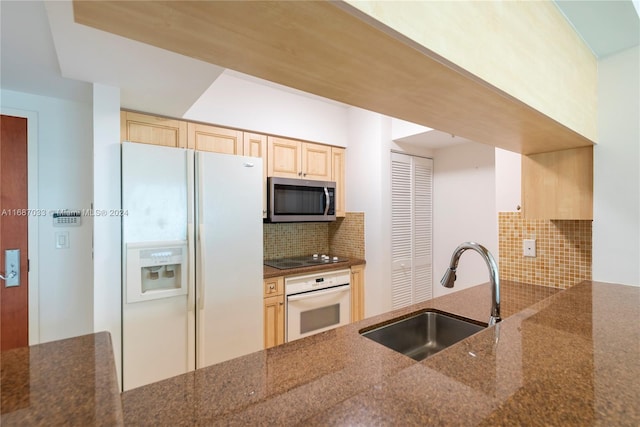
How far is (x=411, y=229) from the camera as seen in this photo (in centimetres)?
308

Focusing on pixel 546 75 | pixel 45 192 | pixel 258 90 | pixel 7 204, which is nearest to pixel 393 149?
pixel 258 90

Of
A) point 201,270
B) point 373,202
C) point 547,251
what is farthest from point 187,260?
point 547,251

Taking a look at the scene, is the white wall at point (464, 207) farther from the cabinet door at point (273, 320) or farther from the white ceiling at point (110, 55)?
the cabinet door at point (273, 320)

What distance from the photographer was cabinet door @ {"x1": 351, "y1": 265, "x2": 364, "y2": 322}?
285cm

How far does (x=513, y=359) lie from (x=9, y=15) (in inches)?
84.8

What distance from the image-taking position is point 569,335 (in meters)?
0.75

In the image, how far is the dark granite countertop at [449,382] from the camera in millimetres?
459

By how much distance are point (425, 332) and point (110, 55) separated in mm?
2025

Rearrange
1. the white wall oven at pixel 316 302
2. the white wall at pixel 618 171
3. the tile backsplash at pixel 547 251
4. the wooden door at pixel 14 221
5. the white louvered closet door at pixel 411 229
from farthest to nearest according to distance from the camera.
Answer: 1. the white louvered closet door at pixel 411 229
2. the white wall oven at pixel 316 302
3. the wooden door at pixel 14 221
4. the tile backsplash at pixel 547 251
5. the white wall at pixel 618 171

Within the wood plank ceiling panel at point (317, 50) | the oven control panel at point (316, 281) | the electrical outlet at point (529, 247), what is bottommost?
the oven control panel at point (316, 281)

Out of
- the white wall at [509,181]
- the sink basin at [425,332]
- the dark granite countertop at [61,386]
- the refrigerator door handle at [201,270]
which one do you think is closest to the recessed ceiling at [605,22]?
the white wall at [509,181]

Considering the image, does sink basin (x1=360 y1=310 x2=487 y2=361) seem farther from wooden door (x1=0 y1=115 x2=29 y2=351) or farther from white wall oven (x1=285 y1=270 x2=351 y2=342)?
wooden door (x1=0 y1=115 x2=29 y2=351)

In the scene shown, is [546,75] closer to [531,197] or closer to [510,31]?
[510,31]

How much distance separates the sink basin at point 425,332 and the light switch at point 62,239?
2.29 meters
